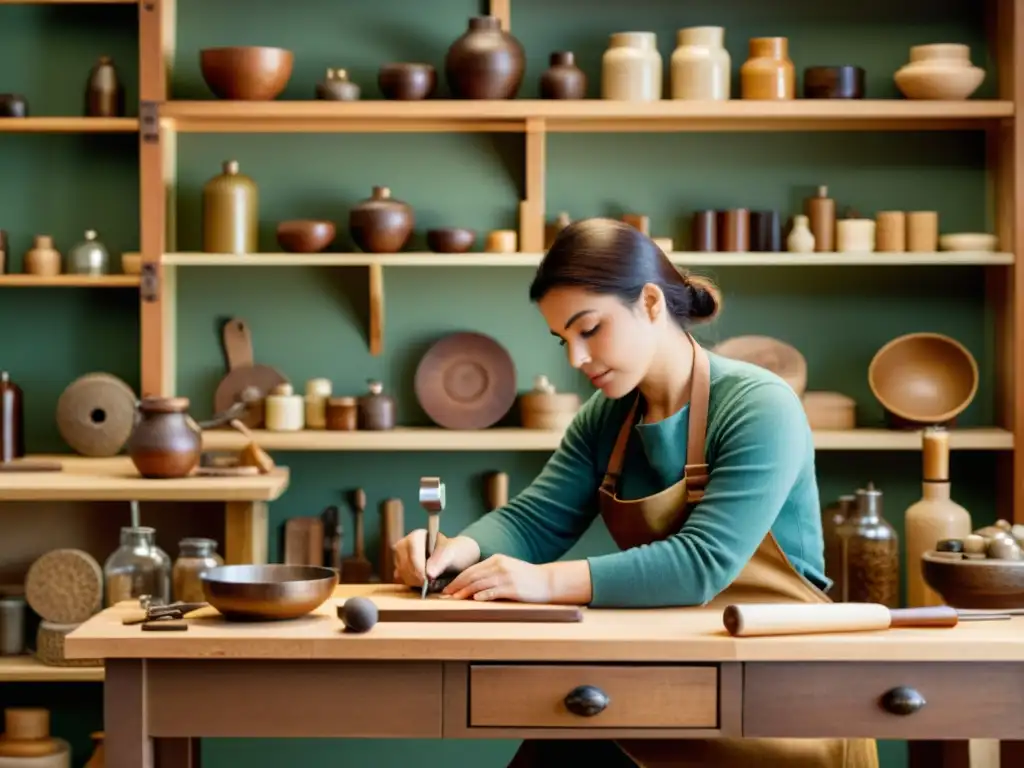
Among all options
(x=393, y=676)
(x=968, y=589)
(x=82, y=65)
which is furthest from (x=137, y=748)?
(x=82, y=65)

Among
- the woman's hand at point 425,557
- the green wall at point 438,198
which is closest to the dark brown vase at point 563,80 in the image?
the green wall at point 438,198

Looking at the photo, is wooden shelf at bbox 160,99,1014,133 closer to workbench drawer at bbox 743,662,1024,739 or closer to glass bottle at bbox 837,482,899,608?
glass bottle at bbox 837,482,899,608

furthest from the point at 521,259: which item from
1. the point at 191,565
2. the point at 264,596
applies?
the point at 264,596

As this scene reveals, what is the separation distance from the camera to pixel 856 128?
4516mm

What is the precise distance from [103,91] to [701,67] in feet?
6.02

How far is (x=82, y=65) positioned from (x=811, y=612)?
10.8ft

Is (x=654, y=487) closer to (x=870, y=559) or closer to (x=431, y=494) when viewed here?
(x=431, y=494)

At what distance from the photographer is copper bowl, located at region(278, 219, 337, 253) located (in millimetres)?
4348

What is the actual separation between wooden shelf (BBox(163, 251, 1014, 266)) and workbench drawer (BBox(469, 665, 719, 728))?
2172 mm

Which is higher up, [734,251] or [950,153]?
[950,153]

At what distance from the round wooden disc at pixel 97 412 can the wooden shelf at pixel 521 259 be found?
44 centimetres

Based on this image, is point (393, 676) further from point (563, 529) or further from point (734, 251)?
point (734, 251)

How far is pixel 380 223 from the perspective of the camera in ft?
14.2

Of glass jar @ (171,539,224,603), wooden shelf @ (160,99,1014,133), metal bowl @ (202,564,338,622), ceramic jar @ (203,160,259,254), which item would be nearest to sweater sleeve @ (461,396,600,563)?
metal bowl @ (202,564,338,622)
